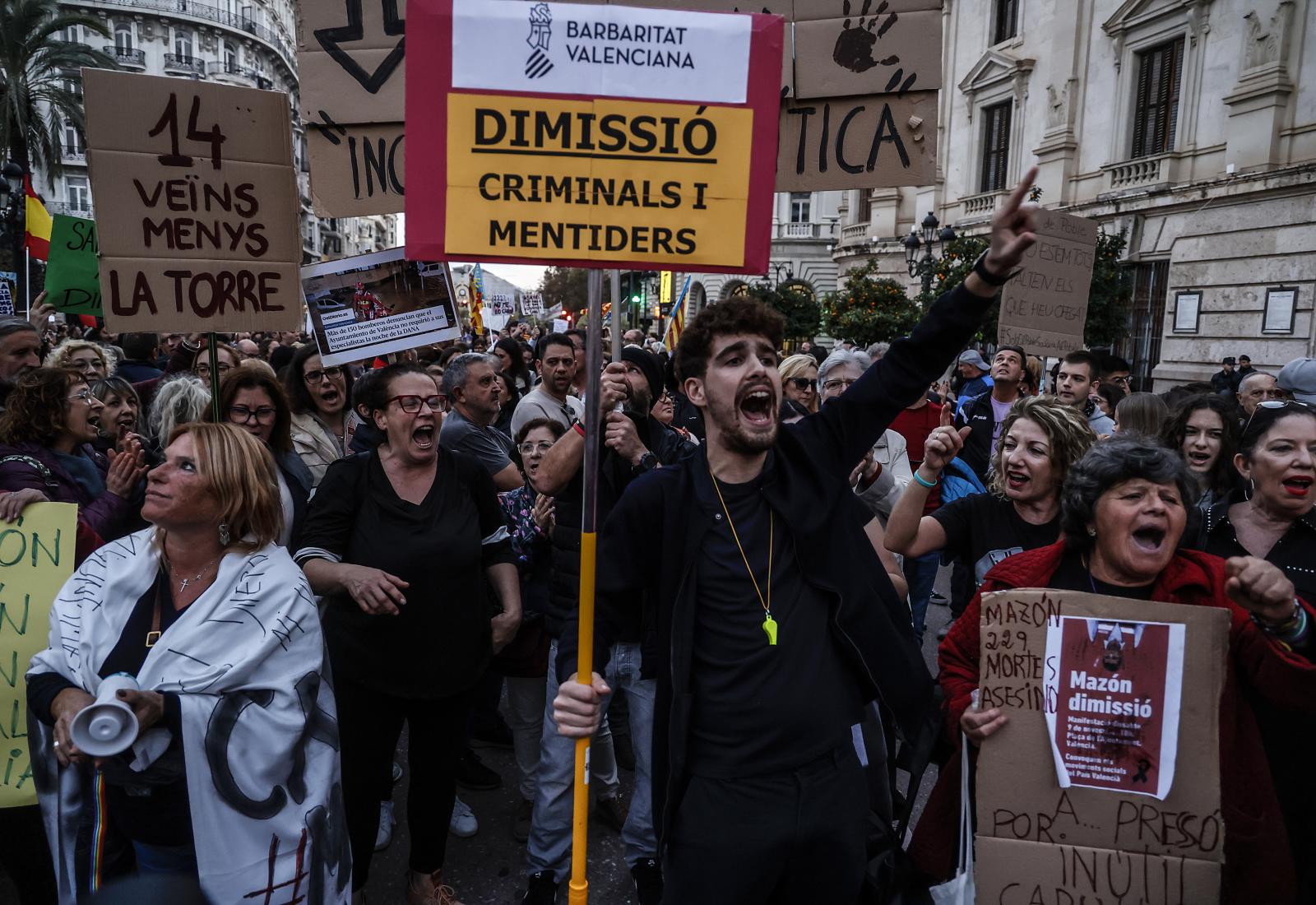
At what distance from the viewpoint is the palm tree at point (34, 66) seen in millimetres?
23391

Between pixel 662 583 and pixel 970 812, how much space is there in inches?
40.4

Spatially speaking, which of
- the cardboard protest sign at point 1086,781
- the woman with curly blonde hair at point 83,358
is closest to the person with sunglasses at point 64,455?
the woman with curly blonde hair at point 83,358

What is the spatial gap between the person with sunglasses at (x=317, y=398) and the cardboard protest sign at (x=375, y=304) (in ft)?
2.14

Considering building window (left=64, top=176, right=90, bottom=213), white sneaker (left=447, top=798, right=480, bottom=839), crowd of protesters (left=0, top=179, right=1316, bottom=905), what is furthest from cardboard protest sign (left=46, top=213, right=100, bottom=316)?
building window (left=64, top=176, right=90, bottom=213)

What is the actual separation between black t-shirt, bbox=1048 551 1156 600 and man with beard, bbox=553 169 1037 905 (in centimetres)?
46

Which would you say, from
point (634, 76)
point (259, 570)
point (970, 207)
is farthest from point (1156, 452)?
point (970, 207)

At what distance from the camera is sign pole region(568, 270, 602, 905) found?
6.64 feet

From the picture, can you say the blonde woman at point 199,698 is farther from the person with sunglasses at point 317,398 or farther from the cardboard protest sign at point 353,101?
the person with sunglasses at point 317,398

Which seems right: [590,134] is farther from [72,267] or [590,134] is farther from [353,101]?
[72,267]

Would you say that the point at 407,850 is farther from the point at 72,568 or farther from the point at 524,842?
the point at 72,568

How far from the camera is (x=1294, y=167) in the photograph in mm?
16047

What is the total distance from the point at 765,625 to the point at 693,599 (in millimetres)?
180

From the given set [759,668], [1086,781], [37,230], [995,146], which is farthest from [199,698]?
[995,146]

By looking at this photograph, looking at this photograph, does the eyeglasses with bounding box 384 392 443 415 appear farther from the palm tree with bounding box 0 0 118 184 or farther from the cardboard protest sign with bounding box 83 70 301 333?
the palm tree with bounding box 0 0 118 184
